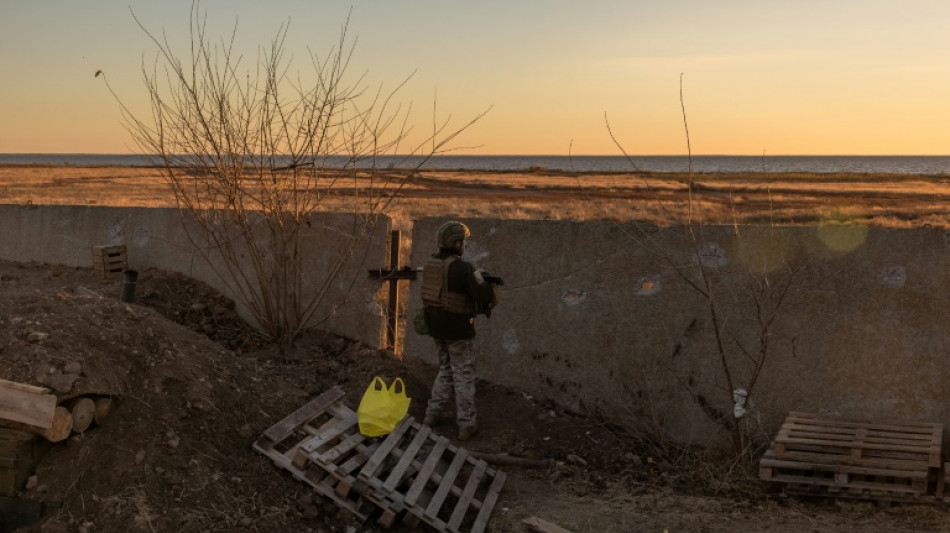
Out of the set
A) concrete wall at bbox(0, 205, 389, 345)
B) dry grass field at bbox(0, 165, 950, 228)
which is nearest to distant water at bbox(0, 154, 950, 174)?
dry grass field at bbox(0, 165, 950, 228)

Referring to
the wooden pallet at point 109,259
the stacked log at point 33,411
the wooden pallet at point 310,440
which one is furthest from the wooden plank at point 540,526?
the wooden pallet at point 109,259

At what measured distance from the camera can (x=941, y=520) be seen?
6.20 m

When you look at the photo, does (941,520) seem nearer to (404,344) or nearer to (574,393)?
(574,393)

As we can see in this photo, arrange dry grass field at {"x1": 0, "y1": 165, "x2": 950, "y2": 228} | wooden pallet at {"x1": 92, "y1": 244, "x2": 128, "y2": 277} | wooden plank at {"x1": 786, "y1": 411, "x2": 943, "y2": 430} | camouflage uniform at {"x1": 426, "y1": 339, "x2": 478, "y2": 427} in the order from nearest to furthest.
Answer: wooden plank at {"x1": 786, "y1": 411, "x2": 943, "y2": 430}
camouflage uniform at {"x1": 426, "y1": 339, "x2": 478, "y2": 427}
wooden pallet at {"x1": 92, "y1": 244, "x2": 128, "y2": 277}
dry grass field at {"x1": 0, "y1": 165, "x2": 950, "y2": 228}

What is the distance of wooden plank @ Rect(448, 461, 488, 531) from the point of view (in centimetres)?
627

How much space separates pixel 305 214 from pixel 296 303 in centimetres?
84

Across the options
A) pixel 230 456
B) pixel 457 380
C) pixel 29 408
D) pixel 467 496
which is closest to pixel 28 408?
pixel 29 408

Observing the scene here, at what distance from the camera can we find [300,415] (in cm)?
698

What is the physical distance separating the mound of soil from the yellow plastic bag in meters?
0.67

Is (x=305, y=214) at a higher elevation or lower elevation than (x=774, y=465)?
higher

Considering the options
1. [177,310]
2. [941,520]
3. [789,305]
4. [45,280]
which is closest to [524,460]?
[789,305]

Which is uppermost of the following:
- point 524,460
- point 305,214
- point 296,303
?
point 305,214

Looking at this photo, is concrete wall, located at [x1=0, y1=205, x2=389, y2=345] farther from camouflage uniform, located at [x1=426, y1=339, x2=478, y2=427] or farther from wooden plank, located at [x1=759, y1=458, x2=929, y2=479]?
wooden plank, located at [x1=759, y1=458, x2=929, y2=479]

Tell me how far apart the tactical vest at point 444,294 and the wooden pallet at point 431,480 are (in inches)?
34.2
